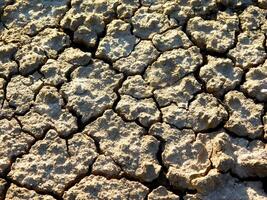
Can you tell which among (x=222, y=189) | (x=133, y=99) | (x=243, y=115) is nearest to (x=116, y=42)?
(x=133, y=99)

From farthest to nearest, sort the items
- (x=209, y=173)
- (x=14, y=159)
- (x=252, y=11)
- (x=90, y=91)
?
(x=252, y=11) < (x=90, y=91) < (x=14, y=159) < (x=209, y=173)

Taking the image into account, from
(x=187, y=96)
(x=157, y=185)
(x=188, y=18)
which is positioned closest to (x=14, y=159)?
(x=157, y=185)

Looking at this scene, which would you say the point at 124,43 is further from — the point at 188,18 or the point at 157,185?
the point at 157,185

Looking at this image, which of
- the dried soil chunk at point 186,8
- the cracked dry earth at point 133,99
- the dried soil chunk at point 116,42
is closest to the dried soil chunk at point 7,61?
the cracked dry earth at point 133,99

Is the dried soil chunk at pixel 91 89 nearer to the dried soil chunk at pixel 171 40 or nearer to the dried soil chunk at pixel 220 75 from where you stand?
the dried soil chunk at pixel 171 40

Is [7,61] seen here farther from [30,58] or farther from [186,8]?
[186,8]

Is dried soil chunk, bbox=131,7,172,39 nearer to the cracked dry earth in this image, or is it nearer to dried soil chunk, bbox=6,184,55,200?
the cracked dry earth
